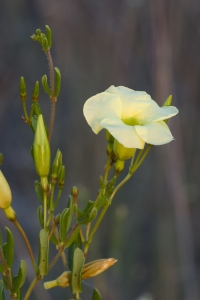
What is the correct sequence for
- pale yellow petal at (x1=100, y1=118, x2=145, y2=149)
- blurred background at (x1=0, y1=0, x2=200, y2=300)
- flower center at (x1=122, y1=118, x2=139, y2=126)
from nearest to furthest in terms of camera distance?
pale yellow petal at (x1=100, y1=118, x2=145, y2=149)
flower center at (x1=122, y1=118, x2=139, y2=126)
blurred background at (x1=0, y1=0, x2=200, y2=300)

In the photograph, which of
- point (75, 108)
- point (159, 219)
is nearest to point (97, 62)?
point (75, 108)

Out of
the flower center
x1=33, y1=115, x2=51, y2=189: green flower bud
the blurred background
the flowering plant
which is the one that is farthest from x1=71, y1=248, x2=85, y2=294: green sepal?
the blurred background

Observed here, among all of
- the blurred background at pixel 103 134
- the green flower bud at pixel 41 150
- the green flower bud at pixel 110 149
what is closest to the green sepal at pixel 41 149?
the green flower bud at pixel 41 150

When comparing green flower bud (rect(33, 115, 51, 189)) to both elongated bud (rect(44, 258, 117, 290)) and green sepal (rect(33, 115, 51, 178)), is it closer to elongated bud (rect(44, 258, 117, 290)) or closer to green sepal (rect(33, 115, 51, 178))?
green sepal (rect(33, 115, 51, 178))

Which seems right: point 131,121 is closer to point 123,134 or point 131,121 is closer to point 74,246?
point 123,134

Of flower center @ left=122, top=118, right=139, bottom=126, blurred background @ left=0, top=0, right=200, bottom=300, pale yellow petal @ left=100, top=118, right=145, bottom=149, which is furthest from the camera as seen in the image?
blurred background @ left=0, top=0, right=200, bottom=300

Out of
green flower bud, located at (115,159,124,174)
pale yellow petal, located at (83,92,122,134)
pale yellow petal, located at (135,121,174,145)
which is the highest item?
pale yellow petal, located at (83,92,122,134)

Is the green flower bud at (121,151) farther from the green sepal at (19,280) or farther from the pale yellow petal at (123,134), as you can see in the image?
the green sepal at (19,280)
